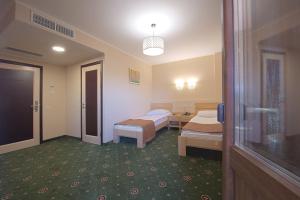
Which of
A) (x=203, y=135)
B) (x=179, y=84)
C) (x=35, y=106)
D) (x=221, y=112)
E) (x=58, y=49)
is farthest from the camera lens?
(x=179, y=84)

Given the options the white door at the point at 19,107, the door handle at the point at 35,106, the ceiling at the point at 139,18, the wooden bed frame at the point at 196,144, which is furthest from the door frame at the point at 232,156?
the door handle at the point at 35,106

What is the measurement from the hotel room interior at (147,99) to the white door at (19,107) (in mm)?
22

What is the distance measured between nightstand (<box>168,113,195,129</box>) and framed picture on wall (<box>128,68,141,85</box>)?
162cm

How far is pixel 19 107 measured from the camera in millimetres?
3303

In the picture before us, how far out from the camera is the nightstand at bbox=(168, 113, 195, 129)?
14.6 feet

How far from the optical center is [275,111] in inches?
26.3

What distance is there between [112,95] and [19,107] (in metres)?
2.09

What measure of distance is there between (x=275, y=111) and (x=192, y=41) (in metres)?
3.12

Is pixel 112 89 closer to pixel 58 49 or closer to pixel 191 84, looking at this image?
pixel 58 49

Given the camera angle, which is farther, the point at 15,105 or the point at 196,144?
the point at 15,105

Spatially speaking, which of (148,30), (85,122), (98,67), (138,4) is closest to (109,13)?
(138,4)

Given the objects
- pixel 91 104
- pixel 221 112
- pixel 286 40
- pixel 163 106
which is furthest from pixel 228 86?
pixel 163 106

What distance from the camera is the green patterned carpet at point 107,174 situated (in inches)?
66.6

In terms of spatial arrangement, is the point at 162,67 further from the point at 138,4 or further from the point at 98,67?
the point at 138,4
